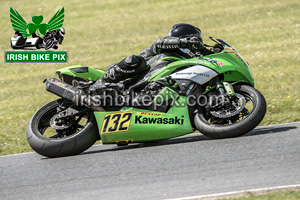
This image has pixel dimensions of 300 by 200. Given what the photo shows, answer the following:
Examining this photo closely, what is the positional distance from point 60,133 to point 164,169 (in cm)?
196

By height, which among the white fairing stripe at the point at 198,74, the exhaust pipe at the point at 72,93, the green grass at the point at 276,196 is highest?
the white fairing stripe at the point at 198,74

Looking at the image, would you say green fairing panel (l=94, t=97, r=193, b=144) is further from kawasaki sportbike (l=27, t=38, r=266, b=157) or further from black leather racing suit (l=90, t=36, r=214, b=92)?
black leather racing suit (l=90, t=36, r=214, b=92)

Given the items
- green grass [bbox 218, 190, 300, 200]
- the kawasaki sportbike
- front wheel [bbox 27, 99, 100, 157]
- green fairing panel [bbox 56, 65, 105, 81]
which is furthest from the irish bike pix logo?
green grass [bbox 218, 190, 300, 200]

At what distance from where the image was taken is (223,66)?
6.41 m

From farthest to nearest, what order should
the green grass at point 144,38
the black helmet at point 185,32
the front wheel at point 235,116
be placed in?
the green grass at point 144,38, the black helmet at point 185,32, the front wheel at point 235,116

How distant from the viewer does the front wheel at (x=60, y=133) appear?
6.25 metres

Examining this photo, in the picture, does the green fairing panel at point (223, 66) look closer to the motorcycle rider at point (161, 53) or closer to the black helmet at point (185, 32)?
the motorcycle rider at point (161, 53)

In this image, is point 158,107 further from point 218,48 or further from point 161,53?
point 218,48

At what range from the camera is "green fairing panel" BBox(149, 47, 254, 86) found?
642cm

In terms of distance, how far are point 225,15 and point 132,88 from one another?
12583 mm

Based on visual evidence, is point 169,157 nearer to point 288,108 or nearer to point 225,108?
point 225,108

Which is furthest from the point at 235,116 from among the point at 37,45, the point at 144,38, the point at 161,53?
the point at 144,38

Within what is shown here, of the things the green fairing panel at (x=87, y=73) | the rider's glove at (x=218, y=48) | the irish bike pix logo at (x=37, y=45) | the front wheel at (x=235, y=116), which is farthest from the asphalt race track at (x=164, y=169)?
the irish bike pix logo at (x=37, y=45)

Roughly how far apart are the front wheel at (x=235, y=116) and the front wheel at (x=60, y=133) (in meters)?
1.39
